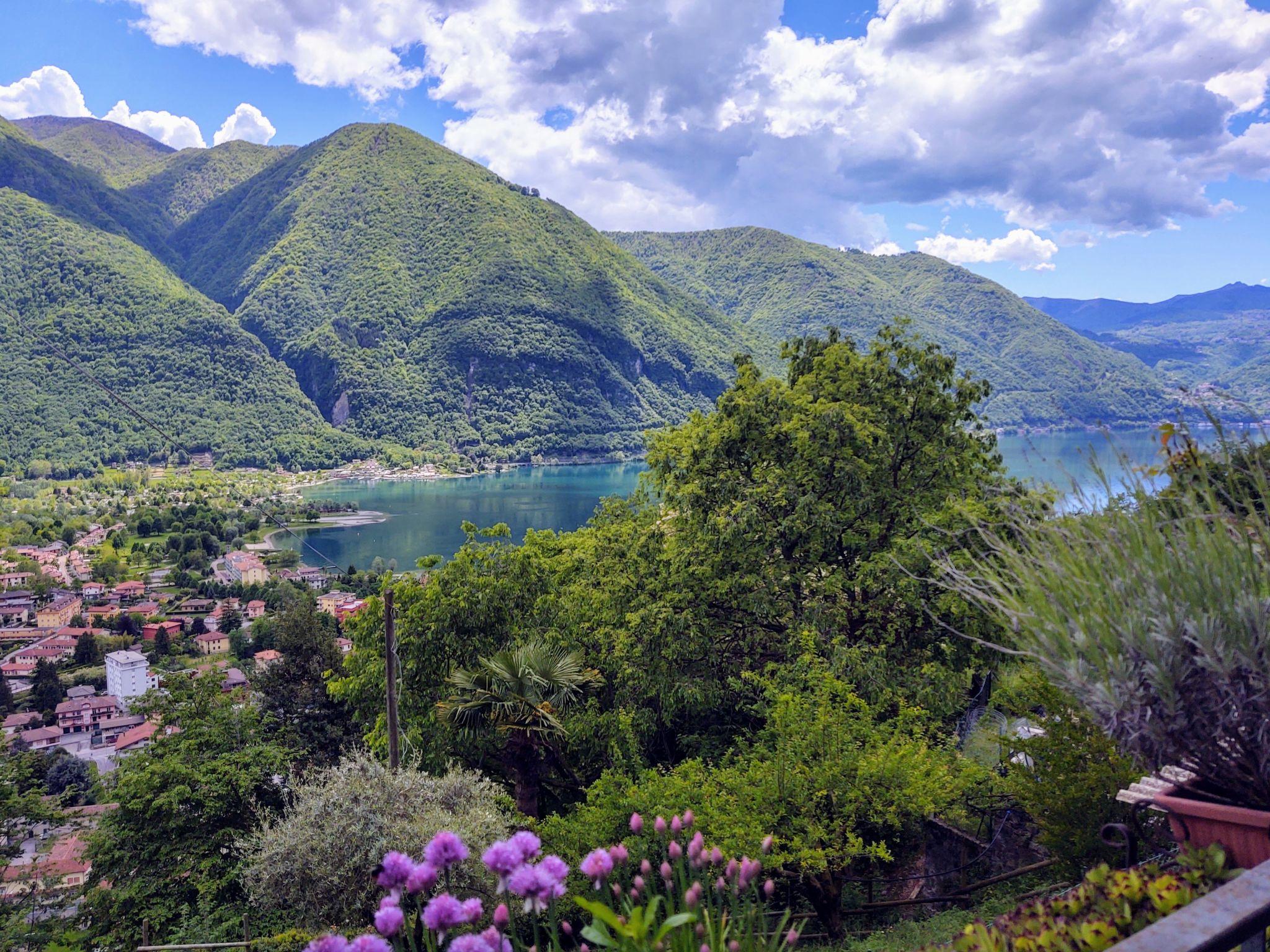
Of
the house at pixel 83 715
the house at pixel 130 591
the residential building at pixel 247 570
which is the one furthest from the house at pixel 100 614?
the house at pixel 83 715

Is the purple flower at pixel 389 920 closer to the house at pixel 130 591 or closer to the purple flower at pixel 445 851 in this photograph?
the purple flower at pixel 445 851

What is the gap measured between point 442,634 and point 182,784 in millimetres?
4052

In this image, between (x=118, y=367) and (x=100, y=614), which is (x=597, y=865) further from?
(x=118, y=367)

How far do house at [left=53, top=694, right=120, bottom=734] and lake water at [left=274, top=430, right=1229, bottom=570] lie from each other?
21.3 m

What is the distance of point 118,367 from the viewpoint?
488 feet

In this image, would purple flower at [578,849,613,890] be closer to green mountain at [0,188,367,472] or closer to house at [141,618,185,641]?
house at [141,618,185,641]

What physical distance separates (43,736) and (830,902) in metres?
48.5

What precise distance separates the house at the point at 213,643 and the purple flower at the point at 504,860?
191 feet

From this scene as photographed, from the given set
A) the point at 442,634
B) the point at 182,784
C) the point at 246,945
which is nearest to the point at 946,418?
the point at 442,634

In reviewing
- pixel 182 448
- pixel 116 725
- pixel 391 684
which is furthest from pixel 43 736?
pixel 182 448

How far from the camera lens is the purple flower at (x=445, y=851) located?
1.92m

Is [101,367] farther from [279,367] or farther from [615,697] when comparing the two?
[615,697]

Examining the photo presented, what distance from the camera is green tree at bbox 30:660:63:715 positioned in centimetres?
4778

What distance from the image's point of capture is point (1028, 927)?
1778mm
